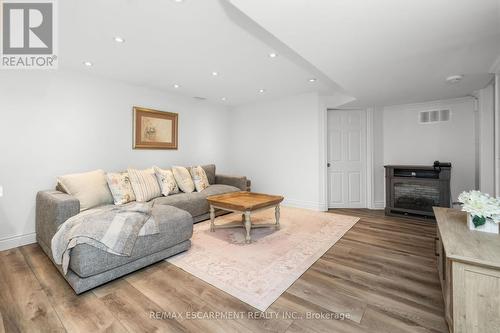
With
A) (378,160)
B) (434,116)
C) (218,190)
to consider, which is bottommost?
(218,190)

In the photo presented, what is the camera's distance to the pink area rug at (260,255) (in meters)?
1.89

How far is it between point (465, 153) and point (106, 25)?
5.59 meters

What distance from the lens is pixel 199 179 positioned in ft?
13.5

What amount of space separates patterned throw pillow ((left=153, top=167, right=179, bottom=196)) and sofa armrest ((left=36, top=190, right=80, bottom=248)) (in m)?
1.30

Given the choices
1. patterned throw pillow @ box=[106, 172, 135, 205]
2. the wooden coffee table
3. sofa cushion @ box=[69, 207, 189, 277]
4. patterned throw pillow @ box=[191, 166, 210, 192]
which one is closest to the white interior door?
the wooden coffee table

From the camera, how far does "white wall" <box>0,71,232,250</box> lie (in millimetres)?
2725

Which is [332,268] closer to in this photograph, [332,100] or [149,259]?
[149,259]

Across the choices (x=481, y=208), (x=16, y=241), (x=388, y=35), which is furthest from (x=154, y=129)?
(x=481, y=208)

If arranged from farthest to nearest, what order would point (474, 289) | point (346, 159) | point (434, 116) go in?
point (346, 159) → point (434, 116) → point (474, 289)

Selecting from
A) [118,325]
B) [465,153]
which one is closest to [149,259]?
[118,325]

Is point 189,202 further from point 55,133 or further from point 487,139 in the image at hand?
point 487,139

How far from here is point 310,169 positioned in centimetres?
453

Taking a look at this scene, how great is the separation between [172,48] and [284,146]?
9.90 ft

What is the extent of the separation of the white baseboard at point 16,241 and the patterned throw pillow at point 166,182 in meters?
1.68
